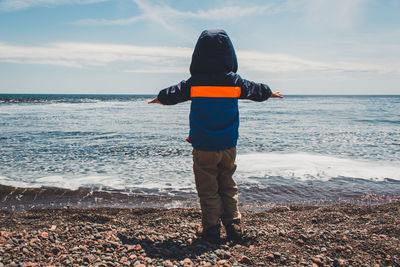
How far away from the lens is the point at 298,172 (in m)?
7.83

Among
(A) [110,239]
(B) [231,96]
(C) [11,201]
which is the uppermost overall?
(B) [231,96]

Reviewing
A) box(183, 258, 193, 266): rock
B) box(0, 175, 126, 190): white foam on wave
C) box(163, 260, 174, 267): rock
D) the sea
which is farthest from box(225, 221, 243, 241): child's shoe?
box(0, 175, 126, 190): white foam on wave

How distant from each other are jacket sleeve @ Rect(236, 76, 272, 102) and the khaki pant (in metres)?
0.66

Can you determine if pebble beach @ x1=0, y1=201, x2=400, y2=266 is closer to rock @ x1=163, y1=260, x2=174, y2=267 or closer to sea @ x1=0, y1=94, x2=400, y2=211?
rock @ x1=163, y1=260, x2=174, y2=267

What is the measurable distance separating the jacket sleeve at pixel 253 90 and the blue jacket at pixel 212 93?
1cm

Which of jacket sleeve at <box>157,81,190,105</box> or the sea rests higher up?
jacket sleeve at <box>157,81,190,105</box>

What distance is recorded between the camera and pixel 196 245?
11.2 ft

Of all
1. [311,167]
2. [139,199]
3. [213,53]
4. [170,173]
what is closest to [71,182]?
[139,199]

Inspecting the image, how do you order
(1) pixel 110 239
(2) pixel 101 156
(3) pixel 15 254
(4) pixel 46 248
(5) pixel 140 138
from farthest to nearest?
(5) pixel 140 138 < (2) pixel 101 156 < (1) pixel 110 239 < (4) pixel 46 248 < (3) pixel 15 254

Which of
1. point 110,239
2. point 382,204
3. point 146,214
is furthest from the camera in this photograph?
point 382,204

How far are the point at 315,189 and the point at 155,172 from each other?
3.86 metres

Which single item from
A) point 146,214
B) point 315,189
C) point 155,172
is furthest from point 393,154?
point 146,214

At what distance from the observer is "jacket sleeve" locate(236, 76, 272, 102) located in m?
3.59

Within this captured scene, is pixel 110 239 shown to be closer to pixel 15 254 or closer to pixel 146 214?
pixel 15 254
